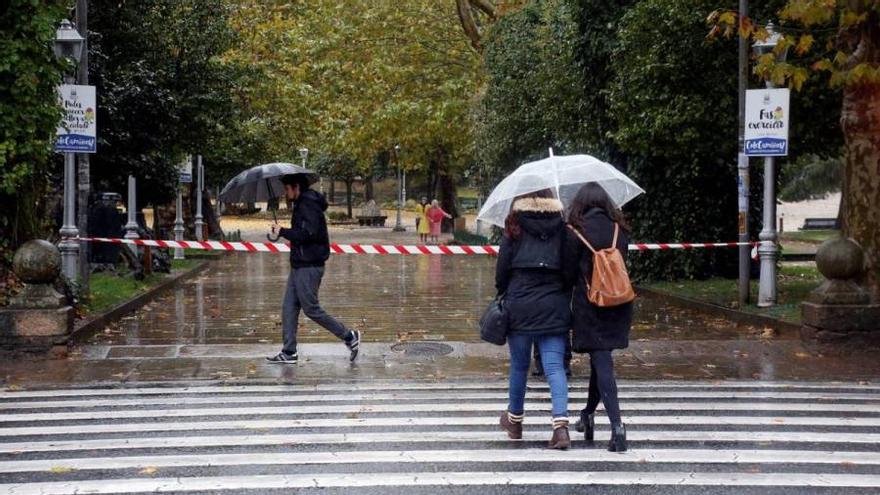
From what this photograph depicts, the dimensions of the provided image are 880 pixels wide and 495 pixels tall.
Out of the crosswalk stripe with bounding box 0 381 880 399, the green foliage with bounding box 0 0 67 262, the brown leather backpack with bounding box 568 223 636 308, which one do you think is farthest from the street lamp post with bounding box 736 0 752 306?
the green foliage with bounding box 0 0 67 262

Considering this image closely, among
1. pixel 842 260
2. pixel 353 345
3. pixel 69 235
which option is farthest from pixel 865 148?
pixel 69 235

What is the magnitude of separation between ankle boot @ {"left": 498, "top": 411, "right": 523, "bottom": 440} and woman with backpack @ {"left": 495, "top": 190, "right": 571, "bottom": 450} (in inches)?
11.4

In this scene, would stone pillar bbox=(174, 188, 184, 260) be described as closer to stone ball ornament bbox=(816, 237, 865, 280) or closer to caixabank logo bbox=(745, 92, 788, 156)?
caixabank logo bbox=(745, 92, 788, 156)

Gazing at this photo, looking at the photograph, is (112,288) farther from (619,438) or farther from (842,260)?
(619,438)

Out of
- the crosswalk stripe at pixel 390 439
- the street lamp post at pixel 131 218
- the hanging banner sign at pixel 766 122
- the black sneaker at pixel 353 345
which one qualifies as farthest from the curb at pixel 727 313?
the street lamp post at pixel 131 218

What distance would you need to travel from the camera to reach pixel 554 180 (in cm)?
700

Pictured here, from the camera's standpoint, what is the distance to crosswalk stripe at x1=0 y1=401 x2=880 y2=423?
809 centimetres

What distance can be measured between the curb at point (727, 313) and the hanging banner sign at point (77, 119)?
869cm

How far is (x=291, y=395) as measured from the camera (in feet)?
29.4

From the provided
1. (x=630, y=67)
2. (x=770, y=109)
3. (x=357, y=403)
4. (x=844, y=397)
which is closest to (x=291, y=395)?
(x=357, y=403)

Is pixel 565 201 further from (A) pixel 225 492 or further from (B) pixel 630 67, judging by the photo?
(B) pixel 630 67

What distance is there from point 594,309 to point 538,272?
17.2 inches

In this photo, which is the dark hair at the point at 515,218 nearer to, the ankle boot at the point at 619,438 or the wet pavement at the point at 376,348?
the ankle boot at the point at 619,438

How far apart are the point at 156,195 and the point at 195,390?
47.4 ft
